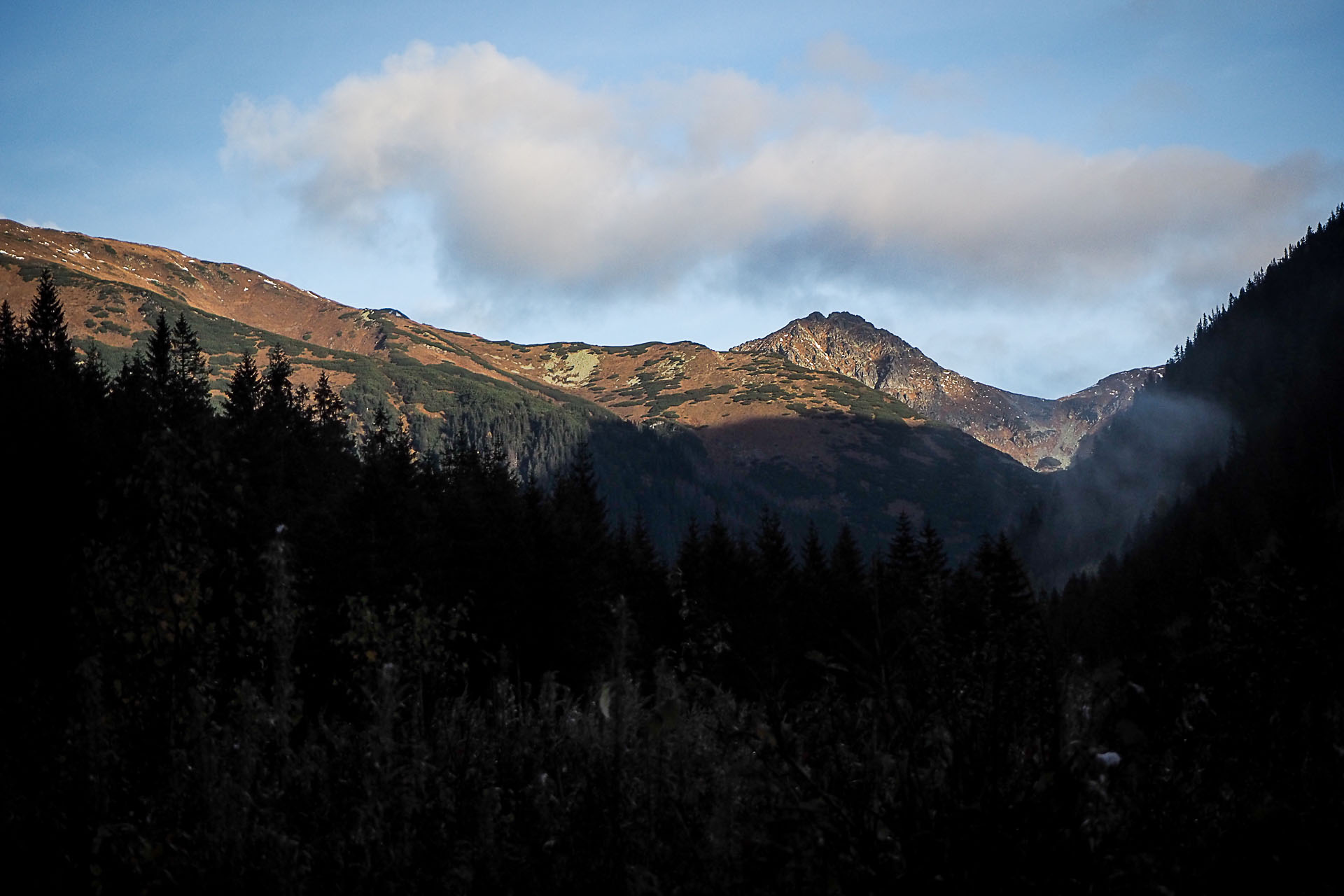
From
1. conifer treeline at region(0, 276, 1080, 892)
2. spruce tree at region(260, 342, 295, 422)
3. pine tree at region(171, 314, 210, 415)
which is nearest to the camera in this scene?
conifer treeline at region(0, 276, 1080, 892)

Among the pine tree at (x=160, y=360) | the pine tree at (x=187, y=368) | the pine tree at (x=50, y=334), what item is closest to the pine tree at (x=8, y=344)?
the pine tree at (x=50, y=334)

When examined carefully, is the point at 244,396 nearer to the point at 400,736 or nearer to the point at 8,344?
the point at 8,344

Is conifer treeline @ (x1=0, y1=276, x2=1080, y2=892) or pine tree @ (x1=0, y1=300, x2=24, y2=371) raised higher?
pine tree @ (x1=0, y1=300, x2=24, y2=371)

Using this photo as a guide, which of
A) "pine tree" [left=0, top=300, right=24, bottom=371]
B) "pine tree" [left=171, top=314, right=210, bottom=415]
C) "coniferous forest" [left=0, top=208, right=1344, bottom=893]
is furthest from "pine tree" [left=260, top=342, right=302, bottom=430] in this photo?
"coniferous forest" [left=0, top=208, right=1344, bottom=893]

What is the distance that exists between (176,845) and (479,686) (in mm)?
22971

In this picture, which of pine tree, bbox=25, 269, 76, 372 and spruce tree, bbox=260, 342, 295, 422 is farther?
spruce tree, bbox=260, 342, 295, 422

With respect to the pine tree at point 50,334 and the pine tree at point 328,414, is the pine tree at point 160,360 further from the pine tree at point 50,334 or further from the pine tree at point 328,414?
the pine tree at point 328,414

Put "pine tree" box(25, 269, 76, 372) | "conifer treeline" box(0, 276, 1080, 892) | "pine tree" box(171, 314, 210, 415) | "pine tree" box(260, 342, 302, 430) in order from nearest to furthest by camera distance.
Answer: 1. "conifer treeline" box(0, 276, 1080, 892)
2. "pine tree" box(171, 314, 210, 415)
3. "pine tree" box(25, 269, 76, 372)
4. "pine tree" box(260, 342, 302, 430)

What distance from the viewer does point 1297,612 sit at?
1352 cm

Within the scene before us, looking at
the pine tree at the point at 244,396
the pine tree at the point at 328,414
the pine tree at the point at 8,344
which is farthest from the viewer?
the pine tree at the point at 328,414

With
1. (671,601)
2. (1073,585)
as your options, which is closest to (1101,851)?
(671,601)

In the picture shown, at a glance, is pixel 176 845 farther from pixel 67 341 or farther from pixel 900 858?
pixel 67 341

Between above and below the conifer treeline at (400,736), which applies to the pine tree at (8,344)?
above

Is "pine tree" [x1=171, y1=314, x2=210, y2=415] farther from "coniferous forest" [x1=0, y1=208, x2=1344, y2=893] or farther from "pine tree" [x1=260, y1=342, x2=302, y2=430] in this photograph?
"coniferous forest" [x1=0, y1=208, x2=1344, y2=893]
